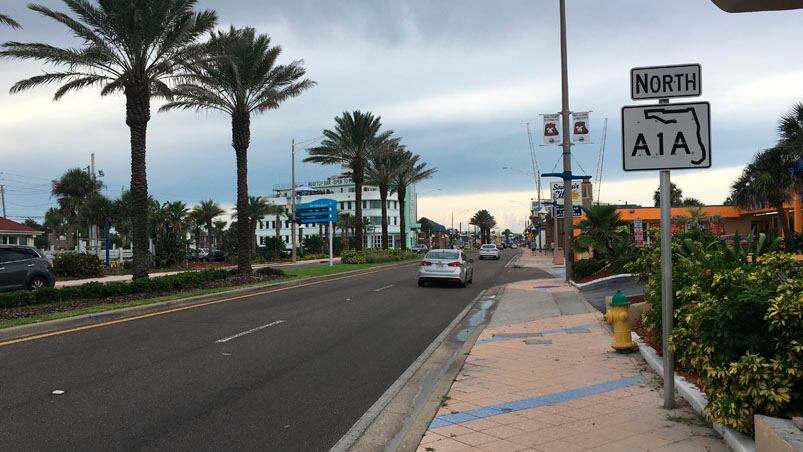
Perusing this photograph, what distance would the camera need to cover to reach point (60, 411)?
6.15m

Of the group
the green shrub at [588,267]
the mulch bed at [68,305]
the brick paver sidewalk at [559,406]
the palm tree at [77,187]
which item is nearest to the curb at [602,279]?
the green shrub at [588,267]

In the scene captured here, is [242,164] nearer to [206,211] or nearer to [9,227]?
[9,227]

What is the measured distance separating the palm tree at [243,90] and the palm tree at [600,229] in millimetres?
12970

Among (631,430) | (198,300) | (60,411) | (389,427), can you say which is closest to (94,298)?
(198,300)

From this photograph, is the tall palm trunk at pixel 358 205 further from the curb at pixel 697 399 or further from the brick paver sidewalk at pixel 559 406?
the curb at pixel 697 399

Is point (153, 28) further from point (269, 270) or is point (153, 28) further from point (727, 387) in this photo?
point (727, 387)

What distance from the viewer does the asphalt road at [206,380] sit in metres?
5.52

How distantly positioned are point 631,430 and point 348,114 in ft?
132

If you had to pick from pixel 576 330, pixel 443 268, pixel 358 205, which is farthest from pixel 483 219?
pixel 576 330

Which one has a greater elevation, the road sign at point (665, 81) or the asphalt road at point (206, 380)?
the road sign at point (665, 81)

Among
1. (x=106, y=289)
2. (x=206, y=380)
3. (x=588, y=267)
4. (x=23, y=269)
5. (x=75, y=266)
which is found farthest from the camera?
(x=75, y=266)

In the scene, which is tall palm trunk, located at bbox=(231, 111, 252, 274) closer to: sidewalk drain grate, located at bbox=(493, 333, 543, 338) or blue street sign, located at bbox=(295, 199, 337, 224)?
sidewalk drain grate, located at bbox=(493, 333, 543, 338)

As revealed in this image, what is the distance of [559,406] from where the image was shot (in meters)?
6.12

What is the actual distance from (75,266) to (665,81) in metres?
31.3
